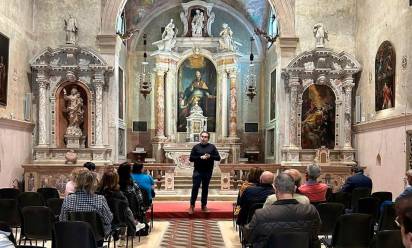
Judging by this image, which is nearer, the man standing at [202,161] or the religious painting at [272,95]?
the man standing at [202,161]

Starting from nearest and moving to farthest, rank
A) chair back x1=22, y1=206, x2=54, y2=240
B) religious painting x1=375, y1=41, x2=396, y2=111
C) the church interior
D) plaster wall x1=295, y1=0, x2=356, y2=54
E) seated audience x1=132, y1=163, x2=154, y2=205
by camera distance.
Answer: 1. chair back x1=22, y1=206, x2=54, y2=240
2. seated audience x1=132, y1=163, x2=154, y2=205
3. religious painting x1=375, y1=41, x2=396, y2=111
4. the church interior
5. plaster wall x1=295, y1=0, x2=356, y2=54

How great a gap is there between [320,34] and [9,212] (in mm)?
11509

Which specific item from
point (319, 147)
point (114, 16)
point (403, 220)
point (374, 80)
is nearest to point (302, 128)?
point (319, 147)

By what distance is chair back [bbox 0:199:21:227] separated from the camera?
755 centimetres

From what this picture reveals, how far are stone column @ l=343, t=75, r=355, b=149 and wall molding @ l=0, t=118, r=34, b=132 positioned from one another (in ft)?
31.6

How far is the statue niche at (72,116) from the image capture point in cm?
1638

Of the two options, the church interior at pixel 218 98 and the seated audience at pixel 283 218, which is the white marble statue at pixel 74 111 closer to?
the church interior at pixel 218 98

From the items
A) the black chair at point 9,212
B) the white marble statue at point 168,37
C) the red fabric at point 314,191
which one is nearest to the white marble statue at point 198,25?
the white marble statue at point 168,37

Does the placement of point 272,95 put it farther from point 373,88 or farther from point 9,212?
point 9,212

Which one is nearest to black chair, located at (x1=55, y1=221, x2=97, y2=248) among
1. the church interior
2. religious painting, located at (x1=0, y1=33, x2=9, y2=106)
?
the church interior

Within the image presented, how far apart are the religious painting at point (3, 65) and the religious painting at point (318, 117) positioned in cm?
877

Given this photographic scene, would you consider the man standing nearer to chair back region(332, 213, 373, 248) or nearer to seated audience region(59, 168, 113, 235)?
seated audience region(59, 168, 113, 235)

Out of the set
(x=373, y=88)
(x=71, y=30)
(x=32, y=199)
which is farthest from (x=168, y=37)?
(x=32, y=199)

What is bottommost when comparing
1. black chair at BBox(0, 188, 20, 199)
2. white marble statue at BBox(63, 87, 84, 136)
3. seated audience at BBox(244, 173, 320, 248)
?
black chair at BBox(0, 188, 20, 199)
